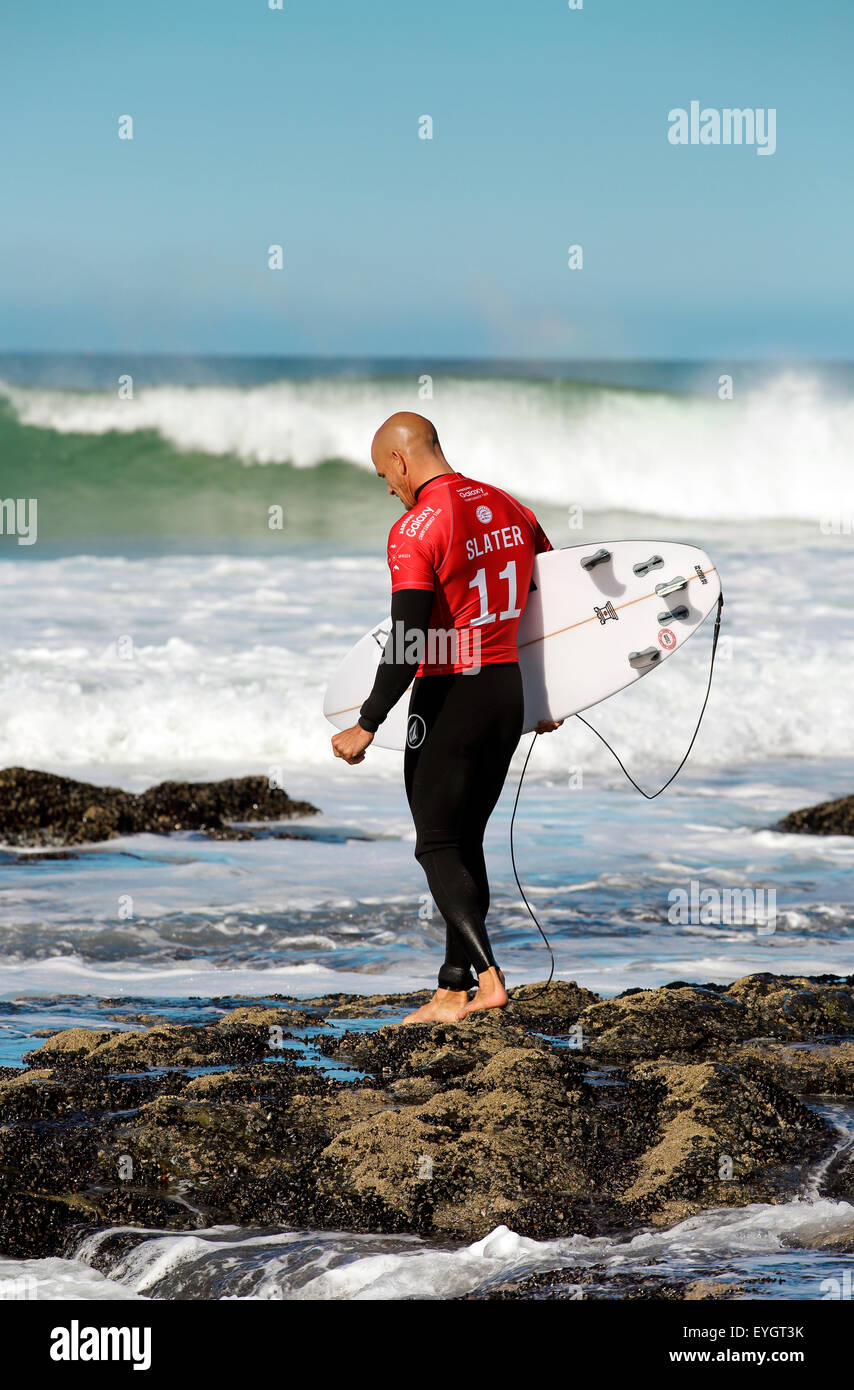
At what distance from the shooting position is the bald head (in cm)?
428

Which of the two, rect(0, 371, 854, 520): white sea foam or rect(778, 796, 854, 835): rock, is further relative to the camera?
rect(0, 371, 854, 520): white sea foam

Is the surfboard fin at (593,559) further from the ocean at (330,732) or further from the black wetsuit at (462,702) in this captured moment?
the ocean at (330,732)

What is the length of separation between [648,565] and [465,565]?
1.49 metres

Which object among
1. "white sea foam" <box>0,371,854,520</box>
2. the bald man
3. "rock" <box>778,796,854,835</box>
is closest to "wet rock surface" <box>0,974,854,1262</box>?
the bald man

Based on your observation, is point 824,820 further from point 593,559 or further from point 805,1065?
point 805,1065

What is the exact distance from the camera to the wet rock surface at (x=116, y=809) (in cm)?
801

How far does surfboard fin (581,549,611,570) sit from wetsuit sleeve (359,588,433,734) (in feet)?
4.08

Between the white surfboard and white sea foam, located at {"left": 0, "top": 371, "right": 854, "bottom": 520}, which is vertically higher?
white sea foam, located at {"left": 0, "top": 371, "right": 854, "bottom": 520}

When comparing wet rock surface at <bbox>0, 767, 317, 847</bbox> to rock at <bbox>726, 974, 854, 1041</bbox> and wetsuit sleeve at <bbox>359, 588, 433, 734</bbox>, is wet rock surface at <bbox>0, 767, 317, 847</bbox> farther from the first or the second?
wetsuit sleeve at <bbox>359, 588, 433, 734</bbox>

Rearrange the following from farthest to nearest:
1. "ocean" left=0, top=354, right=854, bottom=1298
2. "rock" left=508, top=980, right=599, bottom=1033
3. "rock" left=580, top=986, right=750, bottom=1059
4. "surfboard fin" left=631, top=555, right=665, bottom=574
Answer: "surfboard fin" left=631, top=555, right=665, bottom=574, "rock" left=508, top=980, right=599, bottom=1033, "rock" left=580, top=986, right=750, bottom=1059, "ocean" left=0, top=354, right=854, bottom=1298

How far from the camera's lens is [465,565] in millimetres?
4230

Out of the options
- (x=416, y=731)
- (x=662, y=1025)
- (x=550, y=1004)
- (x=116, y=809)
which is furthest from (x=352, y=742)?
(x=116, y=809)

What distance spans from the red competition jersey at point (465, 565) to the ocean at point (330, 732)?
1.60 m

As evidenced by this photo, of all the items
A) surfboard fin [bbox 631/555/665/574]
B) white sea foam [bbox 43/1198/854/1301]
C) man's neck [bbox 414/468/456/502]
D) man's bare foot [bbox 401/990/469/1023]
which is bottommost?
white sea foam [bbox 43/1198/854/1301]
